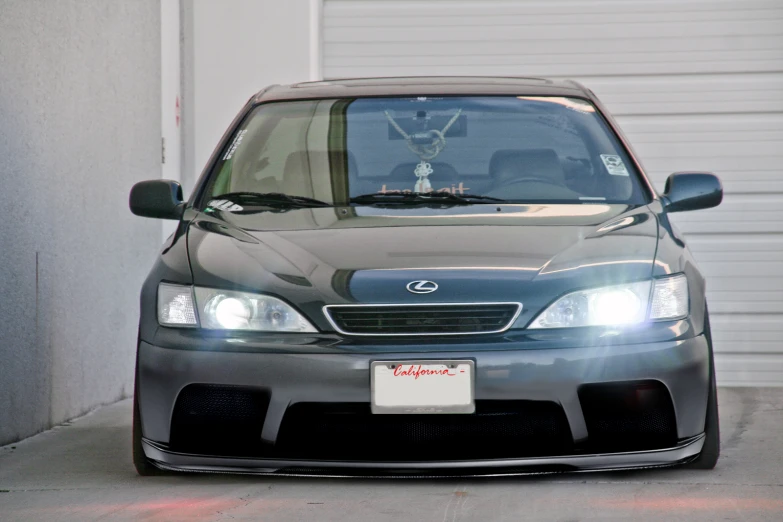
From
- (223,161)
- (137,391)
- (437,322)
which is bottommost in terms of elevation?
(137,391)

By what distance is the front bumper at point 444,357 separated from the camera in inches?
153

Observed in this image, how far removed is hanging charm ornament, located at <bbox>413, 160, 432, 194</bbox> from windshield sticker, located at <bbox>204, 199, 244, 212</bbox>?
26.5 inches

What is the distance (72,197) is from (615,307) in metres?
3.36

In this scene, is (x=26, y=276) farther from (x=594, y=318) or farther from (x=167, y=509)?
(x=594, y=318)

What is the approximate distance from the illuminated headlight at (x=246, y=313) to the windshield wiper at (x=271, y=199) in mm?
744

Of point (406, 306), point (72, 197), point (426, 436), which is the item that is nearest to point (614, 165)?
point (406, 306)

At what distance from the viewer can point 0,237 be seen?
216 inches

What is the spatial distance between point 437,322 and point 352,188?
1.08 m

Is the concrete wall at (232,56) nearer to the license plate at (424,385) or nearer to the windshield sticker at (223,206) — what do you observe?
the windshield sticker at (223,206)

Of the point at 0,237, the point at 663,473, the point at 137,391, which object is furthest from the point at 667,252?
the point at 0,237

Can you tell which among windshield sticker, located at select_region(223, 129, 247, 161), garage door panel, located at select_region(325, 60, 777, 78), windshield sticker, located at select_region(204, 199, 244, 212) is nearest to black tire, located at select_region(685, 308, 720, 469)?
windshield sticker, located at select_region(204, 199, 244, 212)

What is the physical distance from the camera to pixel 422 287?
4012mm

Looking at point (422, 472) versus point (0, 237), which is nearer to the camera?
point (422, 472)

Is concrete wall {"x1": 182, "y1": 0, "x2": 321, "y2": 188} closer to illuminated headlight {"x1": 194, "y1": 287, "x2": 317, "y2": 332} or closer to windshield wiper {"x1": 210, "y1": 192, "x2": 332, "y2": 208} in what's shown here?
windshield wiper {"x1": 210, "y1": 192, "x2": 332, "y2": 208}
